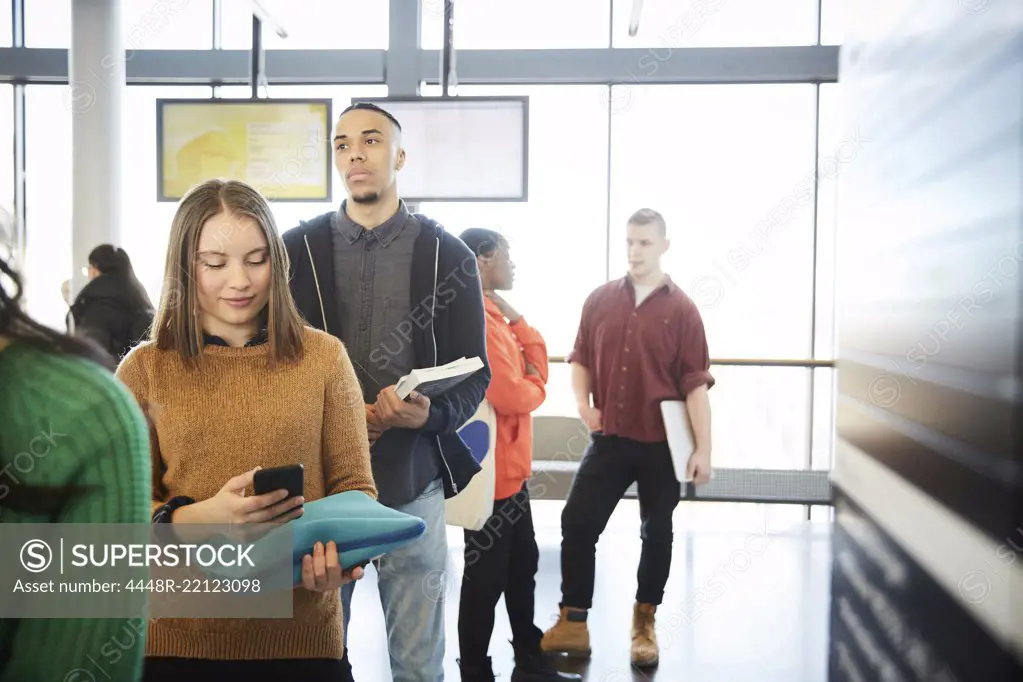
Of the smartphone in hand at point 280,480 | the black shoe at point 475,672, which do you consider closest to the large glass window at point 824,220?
the black shoe at point 475,672

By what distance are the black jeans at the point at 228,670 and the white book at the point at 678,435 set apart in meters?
1.95

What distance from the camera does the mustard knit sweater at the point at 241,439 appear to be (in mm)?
1190

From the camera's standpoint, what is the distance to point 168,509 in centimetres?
112

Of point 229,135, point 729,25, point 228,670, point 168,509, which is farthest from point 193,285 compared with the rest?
point 729,25

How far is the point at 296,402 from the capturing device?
1.24 metres

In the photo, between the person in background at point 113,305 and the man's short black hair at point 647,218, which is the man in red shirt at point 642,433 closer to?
the man's short black hair at point 647,218

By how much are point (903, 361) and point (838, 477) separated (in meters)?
0.16

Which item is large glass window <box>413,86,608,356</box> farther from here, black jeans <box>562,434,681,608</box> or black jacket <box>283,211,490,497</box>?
black jacket <box>283,211,490,497</box>

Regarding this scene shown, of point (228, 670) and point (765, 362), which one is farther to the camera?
point (765, 362)

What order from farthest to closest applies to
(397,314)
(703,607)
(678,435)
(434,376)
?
(703,607), (678,435), (397,314), (434,376)

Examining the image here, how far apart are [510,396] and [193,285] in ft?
4.79

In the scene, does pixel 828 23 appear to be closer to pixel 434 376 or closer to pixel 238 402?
pixel 434 376

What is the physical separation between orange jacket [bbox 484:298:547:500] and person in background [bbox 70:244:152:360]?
60.9 inches

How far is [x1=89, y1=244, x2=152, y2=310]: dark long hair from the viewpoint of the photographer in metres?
3.36
